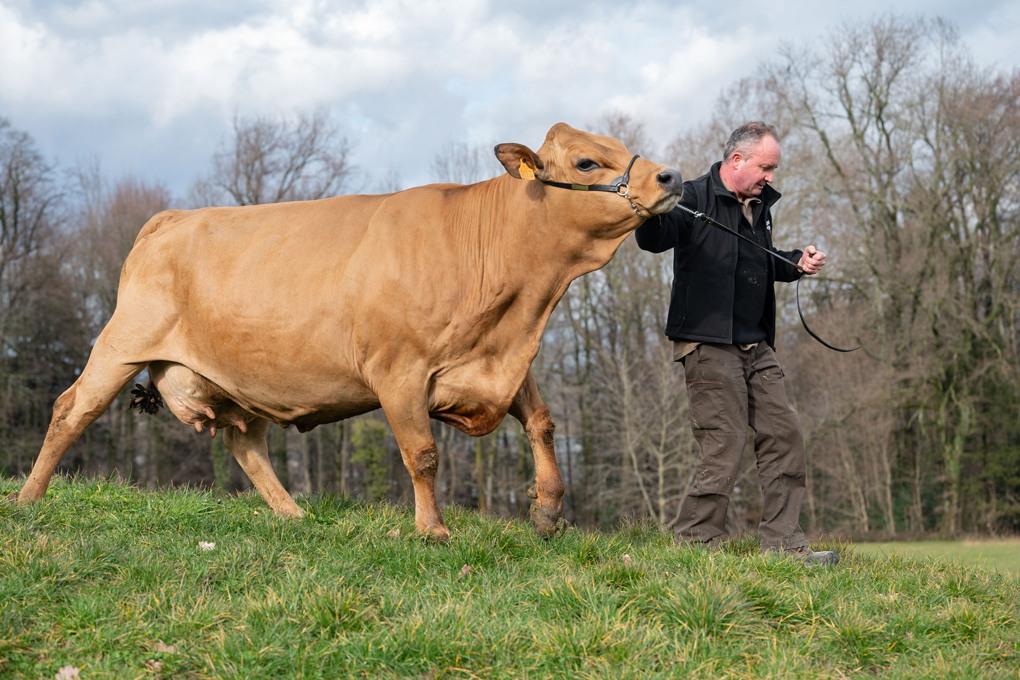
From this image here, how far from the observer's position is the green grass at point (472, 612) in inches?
124

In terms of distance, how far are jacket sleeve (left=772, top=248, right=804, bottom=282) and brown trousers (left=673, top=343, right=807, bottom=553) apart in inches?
24.3

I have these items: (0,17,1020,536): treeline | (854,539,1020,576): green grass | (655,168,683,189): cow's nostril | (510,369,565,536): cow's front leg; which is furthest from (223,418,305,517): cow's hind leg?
(0,17,1020,536): treeline

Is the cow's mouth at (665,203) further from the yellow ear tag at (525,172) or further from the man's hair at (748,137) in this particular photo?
the man's hair at (748,137)

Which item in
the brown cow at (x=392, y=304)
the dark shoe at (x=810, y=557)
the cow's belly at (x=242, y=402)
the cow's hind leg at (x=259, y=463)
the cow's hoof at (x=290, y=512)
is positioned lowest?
the dark shoe at (x=810, y=557)

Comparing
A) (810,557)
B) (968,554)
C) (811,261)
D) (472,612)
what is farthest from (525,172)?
(968,554)

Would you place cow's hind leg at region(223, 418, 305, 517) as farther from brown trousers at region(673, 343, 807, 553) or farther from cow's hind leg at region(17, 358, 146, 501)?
brown trousers at region(673, 343, 807, 553)

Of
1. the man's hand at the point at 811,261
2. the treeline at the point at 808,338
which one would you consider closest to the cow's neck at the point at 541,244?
the man's hand at the point at 811,261

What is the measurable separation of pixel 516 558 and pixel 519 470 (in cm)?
2764

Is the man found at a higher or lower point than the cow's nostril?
lower

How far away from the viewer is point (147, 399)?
662 centimetres

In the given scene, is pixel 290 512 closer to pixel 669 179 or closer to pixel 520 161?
pixel 520 161

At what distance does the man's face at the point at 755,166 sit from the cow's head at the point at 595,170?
1.06m

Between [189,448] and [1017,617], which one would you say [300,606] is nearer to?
[1017,617]

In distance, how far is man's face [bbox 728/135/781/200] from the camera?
18.0ft
